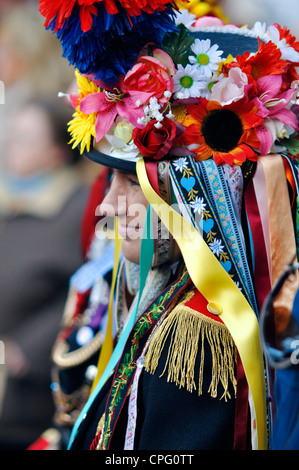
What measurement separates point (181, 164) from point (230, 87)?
9.6 inches

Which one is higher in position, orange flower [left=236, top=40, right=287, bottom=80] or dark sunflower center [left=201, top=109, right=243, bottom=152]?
orange flower [left=236, top=40, right=287, bottom=80]

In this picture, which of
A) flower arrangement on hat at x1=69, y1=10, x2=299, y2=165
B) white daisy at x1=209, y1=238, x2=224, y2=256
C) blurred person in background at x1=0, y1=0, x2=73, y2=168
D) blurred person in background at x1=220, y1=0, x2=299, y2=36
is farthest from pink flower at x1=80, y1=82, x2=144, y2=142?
blurred person in background at x1=0, y1=0, x2=73, y2=168

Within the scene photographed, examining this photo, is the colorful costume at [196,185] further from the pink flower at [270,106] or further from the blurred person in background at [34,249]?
the blurred person in background at [34,249]

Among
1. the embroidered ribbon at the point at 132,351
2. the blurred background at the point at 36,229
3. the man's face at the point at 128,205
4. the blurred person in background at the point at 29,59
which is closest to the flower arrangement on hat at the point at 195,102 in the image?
the man's face at the point at 128,205

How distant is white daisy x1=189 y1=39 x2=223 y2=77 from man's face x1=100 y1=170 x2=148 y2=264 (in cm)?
36

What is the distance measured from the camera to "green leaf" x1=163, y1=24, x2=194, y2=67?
1.53 meters

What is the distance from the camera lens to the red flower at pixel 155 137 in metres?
1.50

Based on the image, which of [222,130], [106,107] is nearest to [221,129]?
[222,130]

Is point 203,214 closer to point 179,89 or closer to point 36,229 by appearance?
point 179,89

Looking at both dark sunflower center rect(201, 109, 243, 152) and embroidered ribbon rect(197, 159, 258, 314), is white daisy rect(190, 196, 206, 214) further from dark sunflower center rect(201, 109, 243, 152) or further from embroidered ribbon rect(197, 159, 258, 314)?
dark sunflower center rect(201, 109, 243, 152)

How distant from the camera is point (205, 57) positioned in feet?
5.00

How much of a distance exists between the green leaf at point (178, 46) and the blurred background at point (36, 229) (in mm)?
670

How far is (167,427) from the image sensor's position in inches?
56.2
